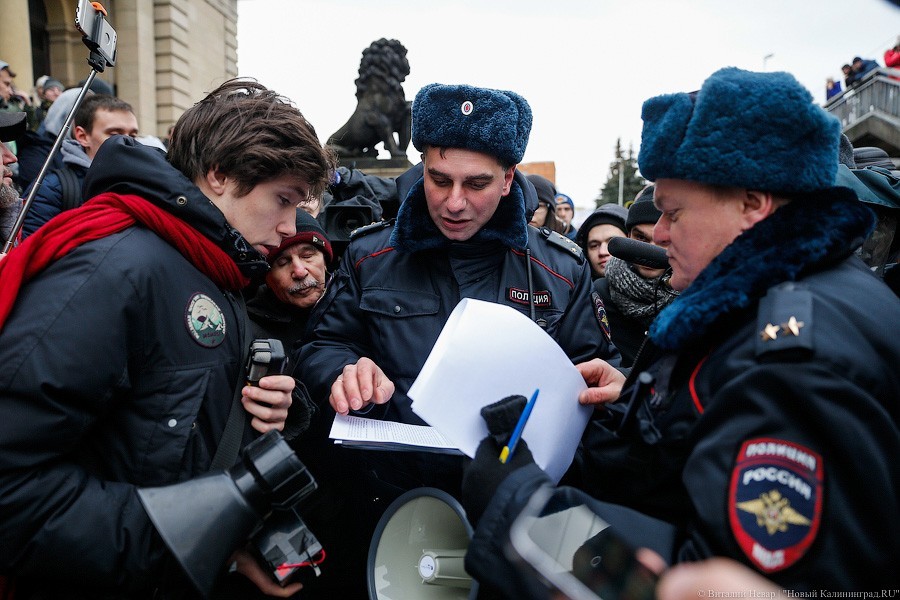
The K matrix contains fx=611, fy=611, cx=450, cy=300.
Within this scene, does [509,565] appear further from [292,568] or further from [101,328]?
[101,328]

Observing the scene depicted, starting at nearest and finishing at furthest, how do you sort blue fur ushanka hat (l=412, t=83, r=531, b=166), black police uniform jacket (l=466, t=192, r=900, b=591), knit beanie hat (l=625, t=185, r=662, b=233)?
A: black police uniform jacket (l=466, t=192, r=900, b=591) < blue fur ushanka hat (l=412, t=83, r=531, b=166) < knit beanie hat (l=625, t=185, r=662, b=233)

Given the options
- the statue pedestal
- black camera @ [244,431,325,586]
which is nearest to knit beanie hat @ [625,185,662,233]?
black camera @ [244,431,325,586]

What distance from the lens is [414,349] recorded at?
7.18 feet

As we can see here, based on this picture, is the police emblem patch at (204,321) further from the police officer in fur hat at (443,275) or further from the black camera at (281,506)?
the police officer in fur hat at (443,275)

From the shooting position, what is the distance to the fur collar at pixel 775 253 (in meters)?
1.22

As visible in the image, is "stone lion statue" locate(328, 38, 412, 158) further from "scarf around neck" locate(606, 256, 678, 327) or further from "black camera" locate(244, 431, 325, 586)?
"black camera" locate(244, 431, 325, 586)

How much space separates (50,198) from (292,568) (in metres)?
3.32

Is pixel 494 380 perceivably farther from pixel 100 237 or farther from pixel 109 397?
pixel 100 237

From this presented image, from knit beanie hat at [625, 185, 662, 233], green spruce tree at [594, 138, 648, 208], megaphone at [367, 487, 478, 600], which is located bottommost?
green spruce tree at [594, 138, 648, 208]

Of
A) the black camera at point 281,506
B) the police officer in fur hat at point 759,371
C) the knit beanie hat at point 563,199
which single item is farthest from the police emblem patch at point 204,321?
the knit beanie hat at point 563,199

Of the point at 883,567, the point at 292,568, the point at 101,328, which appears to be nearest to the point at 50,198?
the point at 101,328

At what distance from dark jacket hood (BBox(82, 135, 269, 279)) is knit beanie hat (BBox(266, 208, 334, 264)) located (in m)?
1.14

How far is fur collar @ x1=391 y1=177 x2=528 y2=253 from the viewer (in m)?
2.30

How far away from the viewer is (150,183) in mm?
1639
